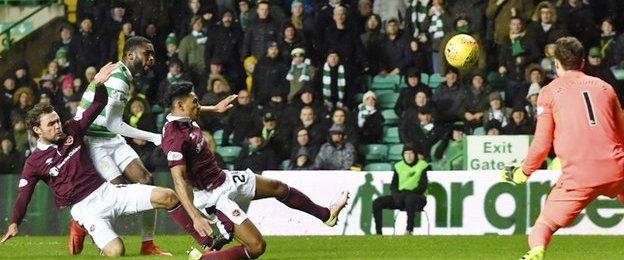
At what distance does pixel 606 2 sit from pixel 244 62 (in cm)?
579

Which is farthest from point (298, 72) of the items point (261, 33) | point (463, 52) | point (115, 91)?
point (115, 91)

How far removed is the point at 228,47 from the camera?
23.3 metres

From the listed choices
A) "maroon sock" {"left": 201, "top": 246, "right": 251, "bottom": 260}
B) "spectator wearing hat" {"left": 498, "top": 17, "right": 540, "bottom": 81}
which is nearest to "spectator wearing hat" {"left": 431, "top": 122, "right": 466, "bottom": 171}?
"spectator wearing hat" {"left": 498, "top": 17, "right": 540, "bottom": 81}

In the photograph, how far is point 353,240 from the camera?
1673cm

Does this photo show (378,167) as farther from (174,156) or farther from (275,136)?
(174,156)

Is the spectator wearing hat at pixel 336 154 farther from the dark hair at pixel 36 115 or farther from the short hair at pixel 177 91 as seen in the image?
the short hair at pixel 177 91

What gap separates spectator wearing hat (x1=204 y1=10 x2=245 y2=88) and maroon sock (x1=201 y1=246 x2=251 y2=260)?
1170 centimetres

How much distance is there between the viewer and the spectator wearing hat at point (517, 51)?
21.6 metres

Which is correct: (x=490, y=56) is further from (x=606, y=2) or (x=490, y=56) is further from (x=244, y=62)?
(x=244, y=62)

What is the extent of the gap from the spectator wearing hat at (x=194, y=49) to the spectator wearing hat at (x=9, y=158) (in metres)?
3.15

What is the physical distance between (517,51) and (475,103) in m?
1.22

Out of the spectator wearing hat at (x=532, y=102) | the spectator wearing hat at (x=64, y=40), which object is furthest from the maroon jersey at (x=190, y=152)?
the spectator wearing hat at (x=64, y=40)

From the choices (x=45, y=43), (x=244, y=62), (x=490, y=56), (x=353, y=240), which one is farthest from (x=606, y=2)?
(x=45, y=43)

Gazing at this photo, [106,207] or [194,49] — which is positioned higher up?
[194,49]
